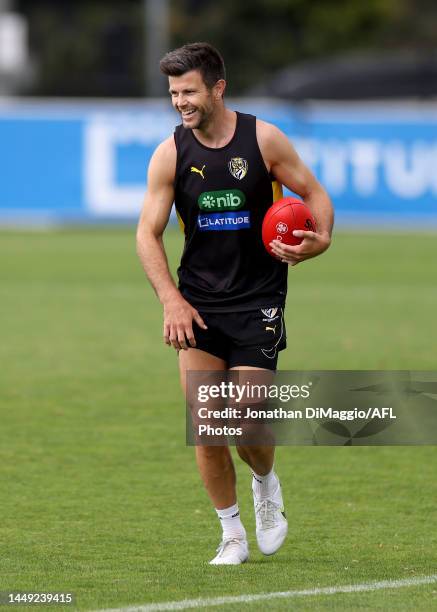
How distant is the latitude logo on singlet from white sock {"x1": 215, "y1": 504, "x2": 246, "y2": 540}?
1.40 m

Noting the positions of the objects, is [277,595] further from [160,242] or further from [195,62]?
[195,62]

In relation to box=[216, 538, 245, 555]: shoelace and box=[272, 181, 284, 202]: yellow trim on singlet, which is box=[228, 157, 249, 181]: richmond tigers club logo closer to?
box=[272, 181, 284, 202]: yellow trim on singlet

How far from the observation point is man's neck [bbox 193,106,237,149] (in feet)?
23.5

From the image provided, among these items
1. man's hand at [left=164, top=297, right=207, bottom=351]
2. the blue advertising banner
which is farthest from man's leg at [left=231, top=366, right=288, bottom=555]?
the blue advertising banner

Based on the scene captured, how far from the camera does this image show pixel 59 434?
34.7ft

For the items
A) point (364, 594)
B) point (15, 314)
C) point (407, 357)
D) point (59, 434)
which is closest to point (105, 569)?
point (364, 594)

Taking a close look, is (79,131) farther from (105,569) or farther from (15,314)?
(105,569)

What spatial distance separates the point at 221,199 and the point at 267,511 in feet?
4.90

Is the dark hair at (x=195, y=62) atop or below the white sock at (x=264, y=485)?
atop

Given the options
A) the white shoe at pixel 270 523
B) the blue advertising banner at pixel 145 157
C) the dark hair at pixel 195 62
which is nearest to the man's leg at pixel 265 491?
the white shoe at pixel 270 523

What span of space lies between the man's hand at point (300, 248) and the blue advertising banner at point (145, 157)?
19.3m

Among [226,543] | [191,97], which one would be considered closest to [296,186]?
[191,97]

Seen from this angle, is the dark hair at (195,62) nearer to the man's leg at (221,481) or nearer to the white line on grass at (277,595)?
the man's leg at (221,481)

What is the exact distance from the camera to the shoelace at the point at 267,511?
291 inches
